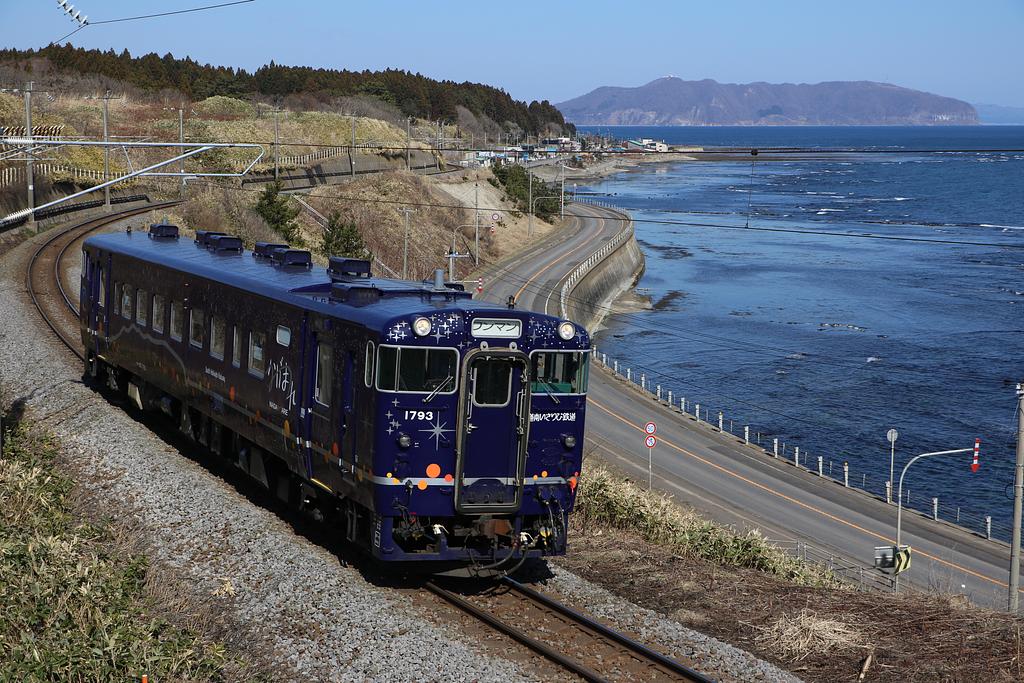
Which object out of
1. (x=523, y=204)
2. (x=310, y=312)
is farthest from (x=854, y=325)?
(x=310, y=312)

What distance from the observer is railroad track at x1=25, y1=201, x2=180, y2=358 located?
31.2 meters

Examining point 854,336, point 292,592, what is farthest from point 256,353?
point 854,336

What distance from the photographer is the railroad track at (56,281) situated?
102ft

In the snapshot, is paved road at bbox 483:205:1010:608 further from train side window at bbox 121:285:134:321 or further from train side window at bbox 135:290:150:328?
train side window at bbox 121:285:134:321

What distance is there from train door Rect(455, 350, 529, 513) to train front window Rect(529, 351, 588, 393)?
21 cm

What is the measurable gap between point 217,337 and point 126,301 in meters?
5.66

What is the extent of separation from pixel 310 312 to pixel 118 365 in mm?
9956

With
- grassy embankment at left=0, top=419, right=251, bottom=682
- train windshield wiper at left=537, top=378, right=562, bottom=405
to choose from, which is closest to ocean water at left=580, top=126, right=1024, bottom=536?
train windshield wiper at left=537, top=378, right=562, bottom=405

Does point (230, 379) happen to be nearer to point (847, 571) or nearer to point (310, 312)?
point (310, 312)

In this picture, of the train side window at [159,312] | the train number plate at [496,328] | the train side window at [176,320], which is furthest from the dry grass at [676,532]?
the train side window at [159,312]

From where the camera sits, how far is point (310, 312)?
15.1m

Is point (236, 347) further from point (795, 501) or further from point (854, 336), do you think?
point (854, 336)

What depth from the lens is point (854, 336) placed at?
73000mm

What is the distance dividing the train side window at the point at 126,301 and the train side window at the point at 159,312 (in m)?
1.70
